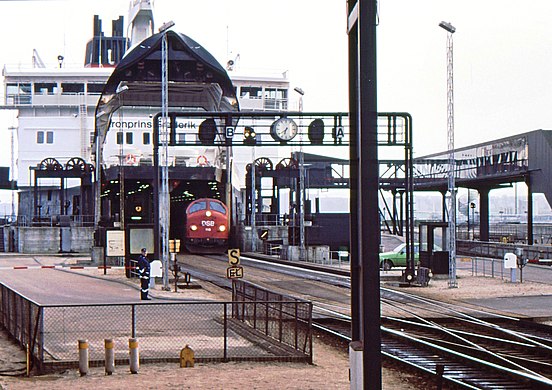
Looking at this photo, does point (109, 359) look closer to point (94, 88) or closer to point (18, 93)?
point (18, 93)

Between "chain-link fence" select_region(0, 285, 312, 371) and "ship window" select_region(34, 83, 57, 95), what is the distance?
54.1 m

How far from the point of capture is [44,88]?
243 feet

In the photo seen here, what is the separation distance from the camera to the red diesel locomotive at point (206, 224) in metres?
53.8

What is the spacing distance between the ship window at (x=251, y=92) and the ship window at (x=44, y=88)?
664 inches

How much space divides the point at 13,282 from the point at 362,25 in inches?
1062

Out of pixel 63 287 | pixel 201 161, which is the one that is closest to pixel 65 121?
pixel 201 161

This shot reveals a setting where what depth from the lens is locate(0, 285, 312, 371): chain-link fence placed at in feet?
53.5

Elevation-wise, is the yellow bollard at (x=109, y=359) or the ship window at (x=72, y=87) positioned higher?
the ship window at (x=72, y=87)

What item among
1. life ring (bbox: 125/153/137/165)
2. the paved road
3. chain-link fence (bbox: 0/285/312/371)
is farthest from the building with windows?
chain-link fence (bbox: 0/285/312/371)

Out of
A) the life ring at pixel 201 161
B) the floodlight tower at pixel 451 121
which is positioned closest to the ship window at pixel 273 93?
the life ring at pixel 201 161

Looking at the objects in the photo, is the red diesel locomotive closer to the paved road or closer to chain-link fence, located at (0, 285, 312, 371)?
the paved road

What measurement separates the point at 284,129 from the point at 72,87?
41.0 m

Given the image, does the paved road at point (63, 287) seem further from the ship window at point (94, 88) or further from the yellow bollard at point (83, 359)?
the ship window at point (94, 88)

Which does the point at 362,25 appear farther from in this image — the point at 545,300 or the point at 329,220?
the point at 329,220
